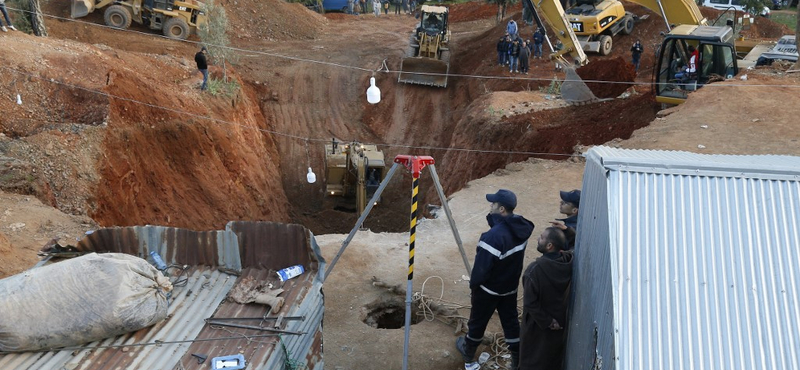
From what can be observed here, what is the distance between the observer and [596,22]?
2588 cm

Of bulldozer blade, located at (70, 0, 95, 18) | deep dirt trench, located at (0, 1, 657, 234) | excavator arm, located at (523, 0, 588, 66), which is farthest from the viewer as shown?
bulldozer blade, located at (70, 0, 95, 18)

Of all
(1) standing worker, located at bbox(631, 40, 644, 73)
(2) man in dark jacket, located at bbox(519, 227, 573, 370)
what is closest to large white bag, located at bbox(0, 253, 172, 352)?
(2) man in dark jacket, located at bbox(519, 227, 573, 370)

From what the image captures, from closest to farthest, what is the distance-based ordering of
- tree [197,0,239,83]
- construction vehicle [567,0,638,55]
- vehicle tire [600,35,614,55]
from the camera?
tree [197,0,239,83] < construction vehicle [567,0,638,55] < vehicle tire [600,35,614,55]

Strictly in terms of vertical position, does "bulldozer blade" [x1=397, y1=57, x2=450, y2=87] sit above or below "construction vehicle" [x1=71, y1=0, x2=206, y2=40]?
below

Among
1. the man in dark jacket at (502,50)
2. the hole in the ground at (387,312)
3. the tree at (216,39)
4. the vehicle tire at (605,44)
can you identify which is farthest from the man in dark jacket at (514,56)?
the hole in the ground at (387,312)

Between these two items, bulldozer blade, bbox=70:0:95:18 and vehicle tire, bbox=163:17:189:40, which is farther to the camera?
vehicle tire, bbox=163:17:189:40

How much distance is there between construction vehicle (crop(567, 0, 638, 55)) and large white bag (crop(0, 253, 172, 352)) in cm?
2246

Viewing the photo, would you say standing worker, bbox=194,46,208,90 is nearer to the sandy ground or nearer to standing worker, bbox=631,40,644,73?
the sandy ground

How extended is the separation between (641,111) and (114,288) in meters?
14.9

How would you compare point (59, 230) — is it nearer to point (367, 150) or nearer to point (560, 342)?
point (560, 342)

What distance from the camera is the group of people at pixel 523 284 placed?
654cm

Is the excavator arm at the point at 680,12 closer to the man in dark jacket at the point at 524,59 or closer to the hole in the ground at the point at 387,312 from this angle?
the man in dark jacket at the point at 524,59

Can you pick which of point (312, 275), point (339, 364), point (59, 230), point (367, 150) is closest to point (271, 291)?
point (312, 275)

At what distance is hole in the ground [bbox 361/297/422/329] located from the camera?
9.60 m
